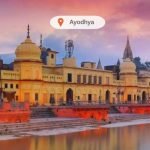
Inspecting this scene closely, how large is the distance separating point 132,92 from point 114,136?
32527 millimetres

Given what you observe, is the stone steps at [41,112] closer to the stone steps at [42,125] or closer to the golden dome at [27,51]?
the stone steps at [42,125]

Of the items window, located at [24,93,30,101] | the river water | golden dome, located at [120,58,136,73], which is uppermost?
golden dome, located at [120,58,136,73]

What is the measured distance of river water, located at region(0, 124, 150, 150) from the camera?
1908cm

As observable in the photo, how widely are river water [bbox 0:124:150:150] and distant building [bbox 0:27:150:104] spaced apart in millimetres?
12329

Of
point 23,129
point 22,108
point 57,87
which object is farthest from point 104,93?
point 23,129

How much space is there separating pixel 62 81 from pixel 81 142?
23.7 metres

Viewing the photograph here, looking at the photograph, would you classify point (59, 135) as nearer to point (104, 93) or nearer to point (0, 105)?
point (0, 105)

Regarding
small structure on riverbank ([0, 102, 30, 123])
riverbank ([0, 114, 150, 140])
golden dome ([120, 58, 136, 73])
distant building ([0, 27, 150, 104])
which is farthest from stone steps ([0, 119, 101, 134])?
golden dome ([120, 58, 136, 73])

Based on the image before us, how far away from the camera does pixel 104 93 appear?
51.8 meters

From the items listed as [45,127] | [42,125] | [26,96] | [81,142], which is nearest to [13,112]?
[42,125]

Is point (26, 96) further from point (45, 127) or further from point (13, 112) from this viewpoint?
point (45, 127)

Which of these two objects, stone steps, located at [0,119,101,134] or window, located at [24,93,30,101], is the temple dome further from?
stone steps, located at [0,119,101,134]

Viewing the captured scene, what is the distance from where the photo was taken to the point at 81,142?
21.1 meters

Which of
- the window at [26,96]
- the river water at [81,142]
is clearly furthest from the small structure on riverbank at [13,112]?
the window at [26,96]
